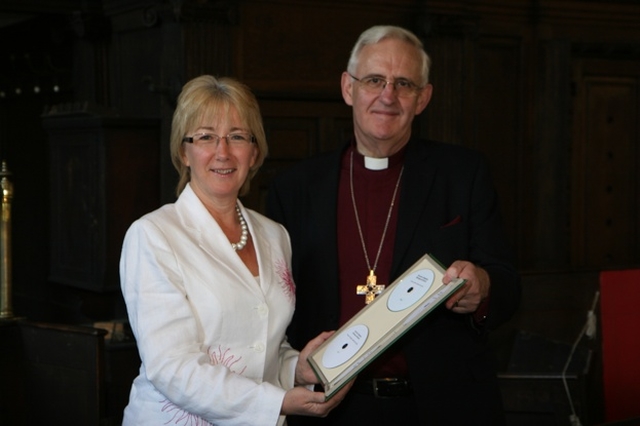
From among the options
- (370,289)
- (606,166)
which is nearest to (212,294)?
(370,289)

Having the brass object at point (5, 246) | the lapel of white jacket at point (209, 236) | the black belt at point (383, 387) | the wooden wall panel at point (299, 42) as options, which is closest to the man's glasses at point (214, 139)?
the lapel of white jacket at point (209, 236)

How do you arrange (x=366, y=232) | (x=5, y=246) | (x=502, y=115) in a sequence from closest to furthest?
(x=366, y=232)
(x=5, y=246)
(x=502, y=115)

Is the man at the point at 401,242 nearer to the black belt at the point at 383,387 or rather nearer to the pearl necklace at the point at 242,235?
the black belt at the point at 383,387

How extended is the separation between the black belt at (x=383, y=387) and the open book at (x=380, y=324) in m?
0.42

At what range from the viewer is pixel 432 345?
119 inches

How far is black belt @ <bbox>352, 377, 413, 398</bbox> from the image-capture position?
301 cm

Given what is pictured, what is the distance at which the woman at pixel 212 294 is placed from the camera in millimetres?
2443

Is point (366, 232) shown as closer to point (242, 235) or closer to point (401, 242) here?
point (401, 242)

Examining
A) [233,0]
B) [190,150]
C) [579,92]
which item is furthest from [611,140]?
[190,150]

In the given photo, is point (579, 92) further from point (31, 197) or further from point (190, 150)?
point (190, 150)

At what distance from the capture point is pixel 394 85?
3.10 meters

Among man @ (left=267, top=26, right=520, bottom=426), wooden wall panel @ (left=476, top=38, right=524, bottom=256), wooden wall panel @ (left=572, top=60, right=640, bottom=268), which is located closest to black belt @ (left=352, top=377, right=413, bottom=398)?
man @ (left=267, top=26, right=520, bottom=426)

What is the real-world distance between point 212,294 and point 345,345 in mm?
360

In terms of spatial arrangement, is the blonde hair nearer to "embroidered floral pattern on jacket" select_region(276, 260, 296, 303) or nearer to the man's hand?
"embroidered floral pattern on jacket" select_region(276, 260, 296, 303)
